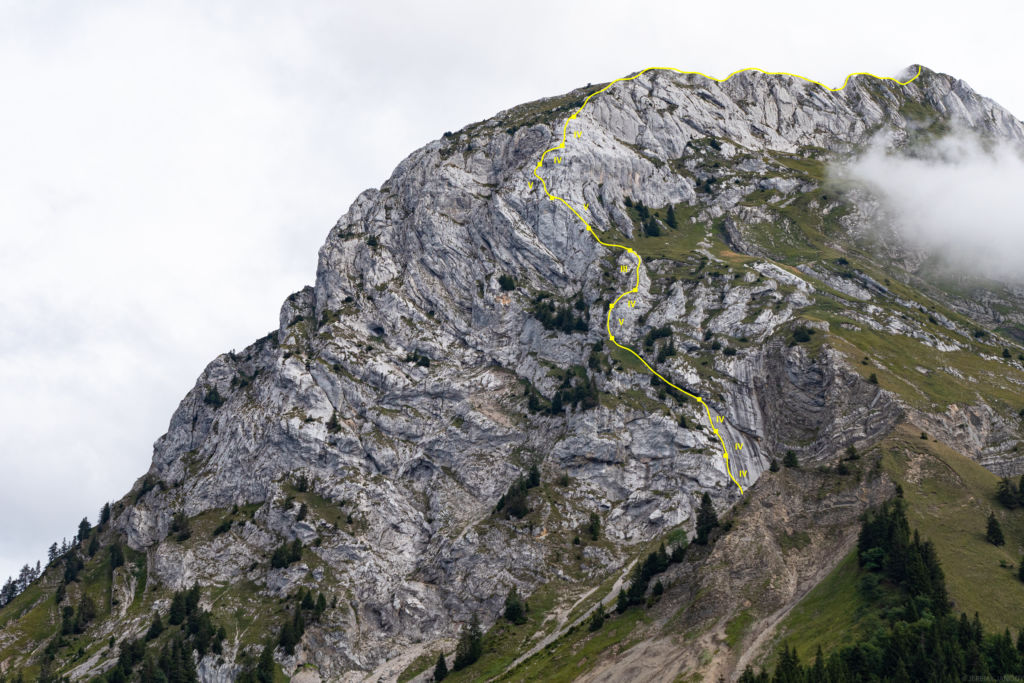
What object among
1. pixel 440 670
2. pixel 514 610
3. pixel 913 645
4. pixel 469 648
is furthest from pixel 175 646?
pixel 913 645

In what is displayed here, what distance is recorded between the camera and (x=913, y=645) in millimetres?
113312

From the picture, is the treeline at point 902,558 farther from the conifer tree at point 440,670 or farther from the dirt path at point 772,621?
the conifer tree at point 440,670

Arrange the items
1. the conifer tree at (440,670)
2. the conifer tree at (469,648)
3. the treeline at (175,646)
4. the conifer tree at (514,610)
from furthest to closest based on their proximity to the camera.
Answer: the conifer tree at (514,610), the treeline at (175,646), the conifer tree at (469,648), the conifer tree at (440,670)

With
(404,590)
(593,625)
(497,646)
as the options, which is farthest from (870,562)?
(404,590)

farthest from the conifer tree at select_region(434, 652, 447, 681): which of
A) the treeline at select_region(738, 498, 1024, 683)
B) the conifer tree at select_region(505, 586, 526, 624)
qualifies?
the treeline at select_region(738, 498, 1024, 683)

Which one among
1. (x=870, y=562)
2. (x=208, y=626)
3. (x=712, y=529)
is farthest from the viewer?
(x=208, y=626)

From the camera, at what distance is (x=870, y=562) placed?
5340 inches

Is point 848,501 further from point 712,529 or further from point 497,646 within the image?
point 497,646

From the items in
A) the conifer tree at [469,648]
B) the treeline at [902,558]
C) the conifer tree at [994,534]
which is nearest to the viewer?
the treeline at [902,558]

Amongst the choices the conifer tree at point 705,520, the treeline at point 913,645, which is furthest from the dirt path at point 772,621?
the conifer tree at point 705,520

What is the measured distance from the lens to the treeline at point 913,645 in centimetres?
10825

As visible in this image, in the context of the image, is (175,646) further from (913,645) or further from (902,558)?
(902,558)

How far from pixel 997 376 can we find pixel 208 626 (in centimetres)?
19024

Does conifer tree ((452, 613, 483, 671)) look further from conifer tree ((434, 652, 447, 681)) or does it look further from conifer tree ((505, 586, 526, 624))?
conifer tree ((505, 586, 526, 624))
